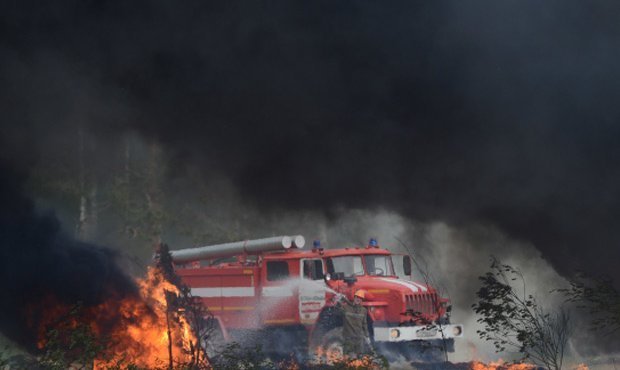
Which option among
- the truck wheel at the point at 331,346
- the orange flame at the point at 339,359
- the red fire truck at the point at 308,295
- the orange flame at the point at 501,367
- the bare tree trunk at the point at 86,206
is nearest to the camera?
the orange flame at the point at 339,359

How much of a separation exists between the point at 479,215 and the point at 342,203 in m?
3.74

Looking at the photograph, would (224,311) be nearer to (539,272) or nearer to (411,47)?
(411,47)

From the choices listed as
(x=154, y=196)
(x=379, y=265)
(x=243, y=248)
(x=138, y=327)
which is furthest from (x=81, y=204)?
(x=138, y=327)

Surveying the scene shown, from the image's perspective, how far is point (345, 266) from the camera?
57.3ft

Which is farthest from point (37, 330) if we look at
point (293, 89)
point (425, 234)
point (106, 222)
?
point (106, 222)

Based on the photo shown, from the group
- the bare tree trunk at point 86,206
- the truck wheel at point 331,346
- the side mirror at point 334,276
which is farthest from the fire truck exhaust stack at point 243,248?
the bare tree trunk at point 86,206

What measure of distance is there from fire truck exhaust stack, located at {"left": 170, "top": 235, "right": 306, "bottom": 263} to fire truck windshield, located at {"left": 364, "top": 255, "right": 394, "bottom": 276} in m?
1.65

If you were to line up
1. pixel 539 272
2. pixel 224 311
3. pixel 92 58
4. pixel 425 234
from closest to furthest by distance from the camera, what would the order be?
pixel 92 58 < pixel 224 311 < pixel 539 272 < pixel 425 234

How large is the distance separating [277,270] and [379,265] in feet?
8.04

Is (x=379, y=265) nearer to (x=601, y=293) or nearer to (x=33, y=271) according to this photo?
(x=601, y=293)

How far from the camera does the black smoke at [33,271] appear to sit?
12586 mm

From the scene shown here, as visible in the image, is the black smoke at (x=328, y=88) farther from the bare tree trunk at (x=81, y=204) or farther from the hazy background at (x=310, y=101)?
the bare tree trunk at (x=81, y=204)

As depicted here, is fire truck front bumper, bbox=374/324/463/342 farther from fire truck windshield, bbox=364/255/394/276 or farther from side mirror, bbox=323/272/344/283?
fire truck windshield, bbox=364/255/394/276

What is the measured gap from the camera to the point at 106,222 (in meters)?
36.3
